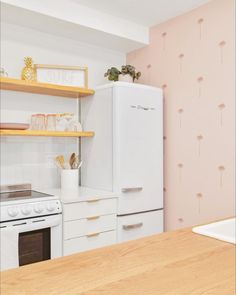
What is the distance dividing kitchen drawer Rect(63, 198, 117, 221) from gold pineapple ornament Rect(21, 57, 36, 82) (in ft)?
3.56

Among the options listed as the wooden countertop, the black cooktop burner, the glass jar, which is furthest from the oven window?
the wooden countertop

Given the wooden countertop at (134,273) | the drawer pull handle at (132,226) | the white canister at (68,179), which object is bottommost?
the drawer pull handle at (132,226)

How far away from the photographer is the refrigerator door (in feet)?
8.77

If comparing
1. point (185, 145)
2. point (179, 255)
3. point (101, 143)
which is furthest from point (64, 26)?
point (179, 255)

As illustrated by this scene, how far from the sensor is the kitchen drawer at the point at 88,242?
2.37 meters

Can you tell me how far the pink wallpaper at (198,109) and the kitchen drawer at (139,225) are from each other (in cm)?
13

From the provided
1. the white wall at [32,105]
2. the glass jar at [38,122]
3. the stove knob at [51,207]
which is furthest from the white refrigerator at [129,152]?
the stove knob at [51,207]

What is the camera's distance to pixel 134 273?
897 mm

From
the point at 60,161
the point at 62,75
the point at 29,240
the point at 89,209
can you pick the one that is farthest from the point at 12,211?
the point at 62,75

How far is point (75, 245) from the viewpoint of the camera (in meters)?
2.41

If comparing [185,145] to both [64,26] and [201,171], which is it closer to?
[201,171]

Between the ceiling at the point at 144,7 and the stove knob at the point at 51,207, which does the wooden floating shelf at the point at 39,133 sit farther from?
the ceiling at the point at 144,7

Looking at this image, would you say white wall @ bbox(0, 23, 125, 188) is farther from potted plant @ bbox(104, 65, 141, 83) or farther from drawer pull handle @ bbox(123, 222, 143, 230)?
drawer pull handle @ bbox(123, 222, 143, 230)

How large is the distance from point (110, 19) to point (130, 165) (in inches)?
53.6
